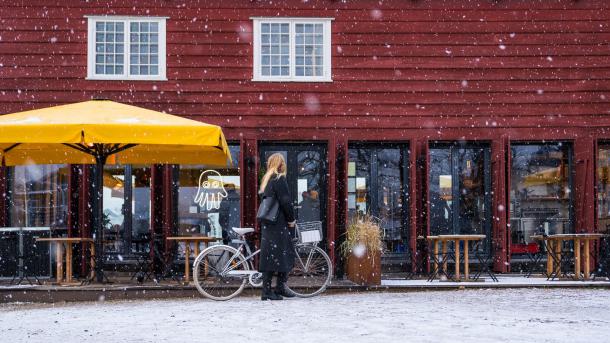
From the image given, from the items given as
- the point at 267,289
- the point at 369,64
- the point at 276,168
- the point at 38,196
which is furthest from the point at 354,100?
the point at 38,196

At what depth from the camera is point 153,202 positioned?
51.7 feet

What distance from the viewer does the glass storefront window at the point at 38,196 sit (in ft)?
51.8

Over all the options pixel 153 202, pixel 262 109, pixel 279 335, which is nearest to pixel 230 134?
pixel 262 109

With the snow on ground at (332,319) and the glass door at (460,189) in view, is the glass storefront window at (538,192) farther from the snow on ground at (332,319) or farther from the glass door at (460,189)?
the snow on ground at (332,319)

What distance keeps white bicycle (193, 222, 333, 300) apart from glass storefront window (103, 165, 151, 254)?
12.3ft

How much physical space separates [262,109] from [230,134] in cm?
69

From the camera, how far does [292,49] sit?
16266 millimetres

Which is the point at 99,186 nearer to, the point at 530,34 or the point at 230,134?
the point at 230,134

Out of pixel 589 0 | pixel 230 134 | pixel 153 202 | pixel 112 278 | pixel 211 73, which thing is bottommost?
pixel 112 278

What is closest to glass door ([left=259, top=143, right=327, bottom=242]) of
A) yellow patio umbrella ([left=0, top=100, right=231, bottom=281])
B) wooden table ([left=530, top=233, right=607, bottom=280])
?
yellow patio umbrella ([left=0, top=100, right=231, bottom=281])

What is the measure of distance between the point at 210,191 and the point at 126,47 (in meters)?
2.81

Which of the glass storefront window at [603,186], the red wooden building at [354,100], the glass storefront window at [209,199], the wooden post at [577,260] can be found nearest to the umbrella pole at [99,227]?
the red wooden building at [354,100]

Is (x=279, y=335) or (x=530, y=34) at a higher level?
(x=530, y=34)

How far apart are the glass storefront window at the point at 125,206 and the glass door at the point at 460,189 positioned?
193 inches
